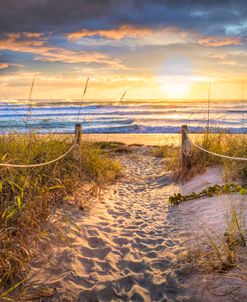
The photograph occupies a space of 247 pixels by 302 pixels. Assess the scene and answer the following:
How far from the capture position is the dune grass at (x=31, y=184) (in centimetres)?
329

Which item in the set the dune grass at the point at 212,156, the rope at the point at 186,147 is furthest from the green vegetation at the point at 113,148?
the rope at the point at 186,147

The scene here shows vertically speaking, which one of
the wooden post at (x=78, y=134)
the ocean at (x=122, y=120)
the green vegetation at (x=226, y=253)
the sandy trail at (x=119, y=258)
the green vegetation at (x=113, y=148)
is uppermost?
the ocean at (x=122, y=120)

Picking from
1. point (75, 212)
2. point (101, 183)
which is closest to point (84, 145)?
point (101, 183)

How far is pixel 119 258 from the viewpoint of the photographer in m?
3.88

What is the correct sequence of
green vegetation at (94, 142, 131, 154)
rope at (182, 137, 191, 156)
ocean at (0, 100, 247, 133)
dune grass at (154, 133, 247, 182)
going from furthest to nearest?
green vegetation at (94, 142, 131, 154), ocean at (0, 100, 247, 133), rope at (182, 137, 191, 156), dune grass at (154, 133, 247, 182)

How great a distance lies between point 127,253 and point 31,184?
1.56 m

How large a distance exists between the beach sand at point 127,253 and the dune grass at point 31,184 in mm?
205

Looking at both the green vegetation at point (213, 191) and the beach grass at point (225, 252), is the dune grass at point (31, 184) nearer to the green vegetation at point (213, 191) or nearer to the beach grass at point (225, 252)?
the green vegetation at point (213, 191)

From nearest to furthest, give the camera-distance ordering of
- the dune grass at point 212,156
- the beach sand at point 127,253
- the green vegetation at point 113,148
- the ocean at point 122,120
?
1. the beach sand at point 127,253
2. the dune grass at point 212,156
3. the ocean at point 122,120
4. the green vegetation at point 113,148

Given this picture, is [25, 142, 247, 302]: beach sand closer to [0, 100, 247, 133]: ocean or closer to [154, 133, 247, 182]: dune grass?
[154, 133, 247, 182]: dune grass

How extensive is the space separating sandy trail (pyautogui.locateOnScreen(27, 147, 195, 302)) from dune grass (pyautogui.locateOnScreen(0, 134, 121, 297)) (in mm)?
276

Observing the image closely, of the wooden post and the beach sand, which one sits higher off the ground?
the wooden post

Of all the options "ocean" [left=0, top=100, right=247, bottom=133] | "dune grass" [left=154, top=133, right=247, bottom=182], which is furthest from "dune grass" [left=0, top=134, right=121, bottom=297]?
"dune grass" [left=154, top=133, right=247, bottom=182]

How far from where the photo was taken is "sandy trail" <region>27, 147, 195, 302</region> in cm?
320
